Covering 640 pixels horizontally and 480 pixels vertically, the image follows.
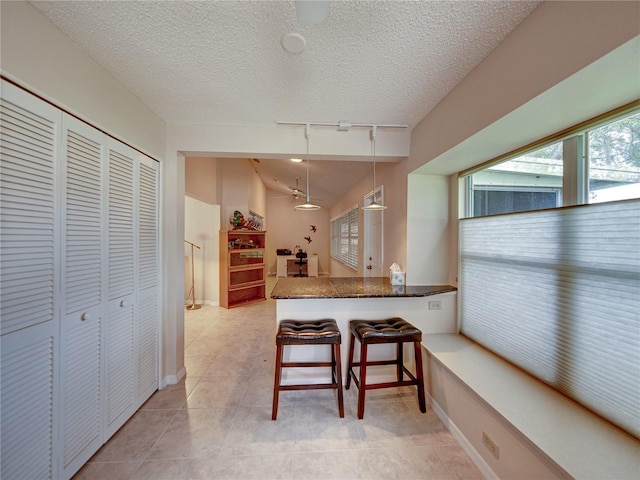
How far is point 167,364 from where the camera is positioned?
2264 mm

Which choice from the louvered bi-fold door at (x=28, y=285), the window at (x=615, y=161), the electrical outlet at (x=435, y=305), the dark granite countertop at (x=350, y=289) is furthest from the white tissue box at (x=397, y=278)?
the louvered bi-fold door at (x=28, y=285)

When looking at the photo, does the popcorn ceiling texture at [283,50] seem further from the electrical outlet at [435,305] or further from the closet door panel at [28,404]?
the electrical outlet at [435,305]

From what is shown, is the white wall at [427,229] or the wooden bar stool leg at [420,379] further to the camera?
the white wall at [427,229]

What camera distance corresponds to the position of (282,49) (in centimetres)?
134

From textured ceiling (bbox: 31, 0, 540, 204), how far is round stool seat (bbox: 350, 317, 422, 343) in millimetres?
1826

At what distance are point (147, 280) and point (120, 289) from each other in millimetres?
293

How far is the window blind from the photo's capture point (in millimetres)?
1131

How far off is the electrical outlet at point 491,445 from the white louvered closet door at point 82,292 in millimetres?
2407

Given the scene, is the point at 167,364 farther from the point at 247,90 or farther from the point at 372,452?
the point at 247,90

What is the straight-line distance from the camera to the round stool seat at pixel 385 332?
183 centimetres

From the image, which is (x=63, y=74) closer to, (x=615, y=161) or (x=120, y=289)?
(x=120, y=289)

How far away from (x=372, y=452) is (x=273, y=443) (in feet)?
2.19

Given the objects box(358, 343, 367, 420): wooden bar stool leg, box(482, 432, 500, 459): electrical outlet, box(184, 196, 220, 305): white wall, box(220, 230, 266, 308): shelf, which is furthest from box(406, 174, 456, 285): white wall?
box(184, 196, 220, 305): white wall

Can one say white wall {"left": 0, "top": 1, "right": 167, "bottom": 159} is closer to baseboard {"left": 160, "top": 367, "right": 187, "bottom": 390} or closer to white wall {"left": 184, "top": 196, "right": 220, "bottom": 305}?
baseboard {"left": 160, "top": 367, "right": 187, "bottom": 390}
